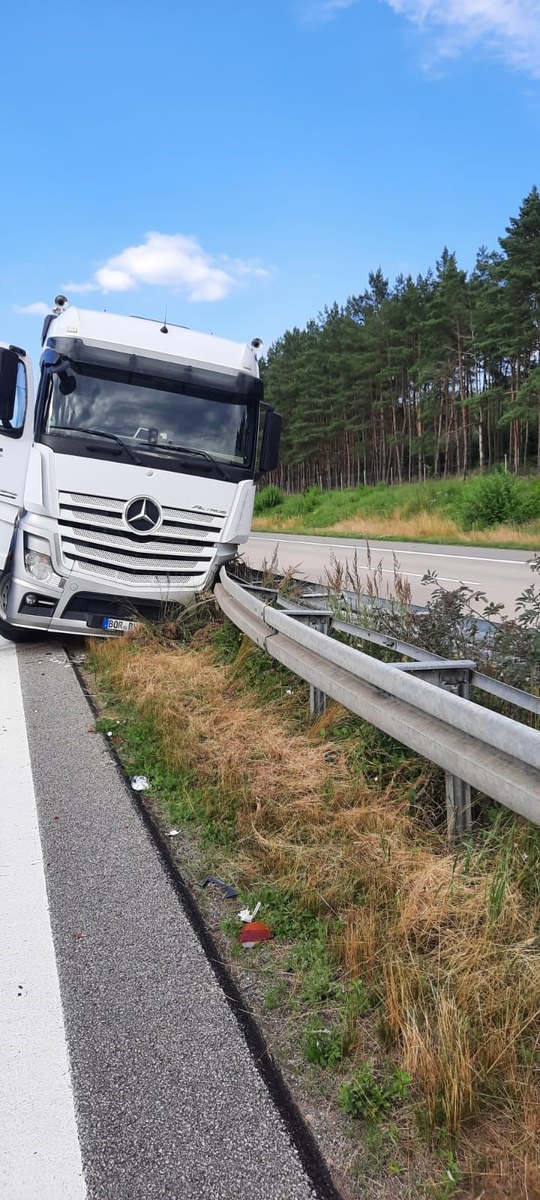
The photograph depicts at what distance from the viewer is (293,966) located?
2.63 m

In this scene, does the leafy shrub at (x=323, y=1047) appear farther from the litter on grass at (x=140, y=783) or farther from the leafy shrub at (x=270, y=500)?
the leafy shrub at (x=270, y=500)

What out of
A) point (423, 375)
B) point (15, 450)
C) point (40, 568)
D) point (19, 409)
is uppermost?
point (423, 375)

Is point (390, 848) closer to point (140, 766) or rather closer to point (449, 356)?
point (140, 766)

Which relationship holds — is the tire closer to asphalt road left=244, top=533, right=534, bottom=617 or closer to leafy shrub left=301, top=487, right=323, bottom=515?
asphalt road left=244, top=533, right=534, bottom=617

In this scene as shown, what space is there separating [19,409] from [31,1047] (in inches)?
291

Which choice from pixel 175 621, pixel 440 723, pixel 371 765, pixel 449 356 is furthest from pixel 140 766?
pixel 449 356

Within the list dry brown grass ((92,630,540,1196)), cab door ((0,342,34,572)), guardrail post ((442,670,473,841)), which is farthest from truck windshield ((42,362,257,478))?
guardrail post ((442,670,473,841))

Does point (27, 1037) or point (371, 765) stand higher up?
point (371, 765)

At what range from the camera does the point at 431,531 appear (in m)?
25.4

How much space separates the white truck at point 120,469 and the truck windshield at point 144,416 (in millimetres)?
11

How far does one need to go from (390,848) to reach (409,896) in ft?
1.30

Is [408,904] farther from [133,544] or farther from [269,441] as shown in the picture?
[269,441]

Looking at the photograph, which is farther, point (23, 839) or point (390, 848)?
point (23, 839)

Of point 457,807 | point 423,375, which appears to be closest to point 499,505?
point 457,807
